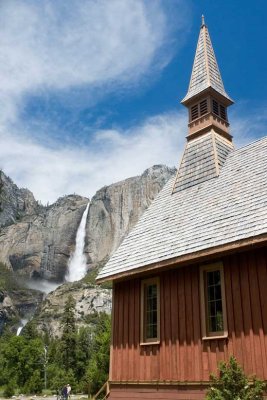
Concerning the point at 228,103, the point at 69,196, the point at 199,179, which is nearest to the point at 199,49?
the point at 228,103

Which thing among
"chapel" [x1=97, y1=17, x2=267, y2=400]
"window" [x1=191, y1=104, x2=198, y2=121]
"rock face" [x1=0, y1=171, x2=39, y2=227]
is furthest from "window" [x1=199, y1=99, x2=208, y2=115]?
"rock face" [x1=0, y1=171, x2=39, y2=227]

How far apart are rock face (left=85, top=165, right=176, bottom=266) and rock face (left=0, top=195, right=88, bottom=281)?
23.4 ft

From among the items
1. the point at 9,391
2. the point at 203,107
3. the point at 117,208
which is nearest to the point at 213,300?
the point at 203,107

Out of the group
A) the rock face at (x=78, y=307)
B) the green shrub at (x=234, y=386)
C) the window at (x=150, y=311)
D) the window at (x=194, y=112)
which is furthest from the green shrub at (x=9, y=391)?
the rock face at (x=78, y=307)

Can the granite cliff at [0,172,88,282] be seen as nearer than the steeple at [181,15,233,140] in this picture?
No

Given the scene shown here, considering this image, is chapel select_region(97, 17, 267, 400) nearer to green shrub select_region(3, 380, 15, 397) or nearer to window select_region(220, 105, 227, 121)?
window select_region(220, 105, 227, 121)

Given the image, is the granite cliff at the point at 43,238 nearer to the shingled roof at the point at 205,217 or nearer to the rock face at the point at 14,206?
the rock face at the point at 14,206

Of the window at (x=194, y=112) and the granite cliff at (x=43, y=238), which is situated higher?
the granite cliff at (x=43, y=238)

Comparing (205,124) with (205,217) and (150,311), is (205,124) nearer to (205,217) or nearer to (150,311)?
(205,217)

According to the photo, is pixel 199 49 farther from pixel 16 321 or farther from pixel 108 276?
pixel 16 321

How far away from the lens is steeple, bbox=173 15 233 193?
1647 cm

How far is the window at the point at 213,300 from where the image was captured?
37.2 feet

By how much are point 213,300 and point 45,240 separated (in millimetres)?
146679

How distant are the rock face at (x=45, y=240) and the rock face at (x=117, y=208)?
281 inches
